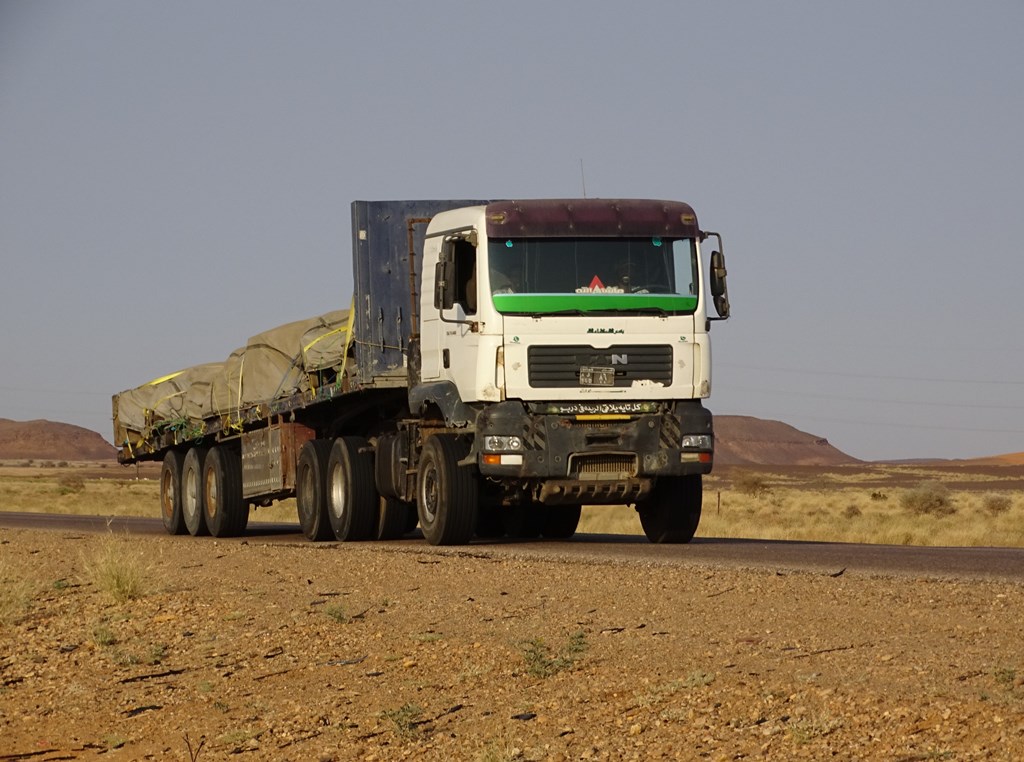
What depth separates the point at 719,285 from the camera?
57.7 feet

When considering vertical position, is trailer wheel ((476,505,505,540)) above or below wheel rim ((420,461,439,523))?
below

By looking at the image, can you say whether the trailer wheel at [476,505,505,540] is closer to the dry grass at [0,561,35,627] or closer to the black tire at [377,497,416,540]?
the black tire at [377,497,416,540]

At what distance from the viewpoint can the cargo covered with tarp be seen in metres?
22.0

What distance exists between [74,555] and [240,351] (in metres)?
6.21

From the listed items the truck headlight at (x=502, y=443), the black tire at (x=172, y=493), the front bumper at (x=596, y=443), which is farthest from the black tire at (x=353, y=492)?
the black tire at (x=172, y=493)

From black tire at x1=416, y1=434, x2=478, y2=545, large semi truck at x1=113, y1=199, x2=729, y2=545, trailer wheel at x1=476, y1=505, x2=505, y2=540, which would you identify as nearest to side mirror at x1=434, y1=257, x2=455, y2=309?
large semi truck at x1=113, y1=199, x2=729, y2=545

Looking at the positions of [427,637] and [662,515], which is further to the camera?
[662,515]

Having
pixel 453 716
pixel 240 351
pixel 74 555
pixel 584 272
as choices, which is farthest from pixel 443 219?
pixel 453 716

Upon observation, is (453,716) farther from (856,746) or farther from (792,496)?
(792,496)

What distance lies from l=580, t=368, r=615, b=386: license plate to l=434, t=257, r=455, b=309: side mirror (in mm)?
1641

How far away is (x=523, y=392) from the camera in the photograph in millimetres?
17219

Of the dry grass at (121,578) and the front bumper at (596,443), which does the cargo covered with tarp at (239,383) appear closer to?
the front bumper at (596,443)

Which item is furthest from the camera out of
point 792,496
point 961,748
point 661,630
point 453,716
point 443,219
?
point 792,496

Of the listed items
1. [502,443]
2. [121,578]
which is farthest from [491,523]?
→ [121,578]
